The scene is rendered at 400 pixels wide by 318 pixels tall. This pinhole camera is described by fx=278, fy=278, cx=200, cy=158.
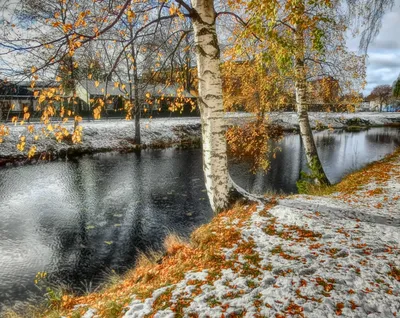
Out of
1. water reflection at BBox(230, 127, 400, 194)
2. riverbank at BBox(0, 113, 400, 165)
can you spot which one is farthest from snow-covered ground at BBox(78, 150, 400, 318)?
riverbank at BBox(0, 113, 400, 165)

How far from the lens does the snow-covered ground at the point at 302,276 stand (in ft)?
11.2

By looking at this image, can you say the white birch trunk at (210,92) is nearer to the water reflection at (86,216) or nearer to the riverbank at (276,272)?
the riverbank at (276,272)

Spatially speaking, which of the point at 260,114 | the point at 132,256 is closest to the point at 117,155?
the point at 260,114

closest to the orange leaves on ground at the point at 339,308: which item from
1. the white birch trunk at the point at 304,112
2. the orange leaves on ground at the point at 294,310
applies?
the orange leaves on ground at the point at 294,310

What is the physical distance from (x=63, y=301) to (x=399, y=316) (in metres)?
5.66

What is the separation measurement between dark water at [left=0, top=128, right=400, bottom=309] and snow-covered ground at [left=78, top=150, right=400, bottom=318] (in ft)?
14.0

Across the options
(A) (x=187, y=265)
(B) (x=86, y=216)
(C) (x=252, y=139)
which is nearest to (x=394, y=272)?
(A) (x=187, y=265)

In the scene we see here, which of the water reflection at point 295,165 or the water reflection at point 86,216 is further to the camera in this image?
the water reflection at point 295,165

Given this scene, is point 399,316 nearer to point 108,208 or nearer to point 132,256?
point 132,256

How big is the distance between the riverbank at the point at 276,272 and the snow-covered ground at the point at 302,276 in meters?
0.01

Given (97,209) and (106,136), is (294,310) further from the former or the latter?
(106,136)

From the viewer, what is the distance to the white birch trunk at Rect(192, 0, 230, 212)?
598 centimetres

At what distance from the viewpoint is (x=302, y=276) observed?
3.97 m

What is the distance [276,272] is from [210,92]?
12.7ft
